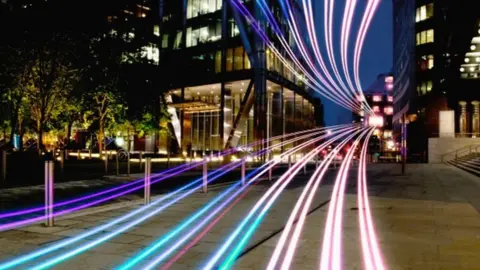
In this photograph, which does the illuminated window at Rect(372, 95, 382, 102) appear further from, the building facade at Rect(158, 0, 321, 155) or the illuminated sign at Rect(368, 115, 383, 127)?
the building facade at Rect(158, 0, 321, 155)

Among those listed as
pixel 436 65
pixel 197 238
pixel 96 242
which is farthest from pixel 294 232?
pixel 436 65

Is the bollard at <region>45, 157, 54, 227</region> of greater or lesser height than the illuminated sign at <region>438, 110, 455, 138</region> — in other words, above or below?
below

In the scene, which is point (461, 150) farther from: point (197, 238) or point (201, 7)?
point (197, 238)

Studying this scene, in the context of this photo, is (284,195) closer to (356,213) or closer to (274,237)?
(356,213)

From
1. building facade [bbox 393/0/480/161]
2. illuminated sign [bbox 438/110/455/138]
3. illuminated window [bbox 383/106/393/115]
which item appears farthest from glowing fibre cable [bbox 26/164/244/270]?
illuminated window [bbox 383/106/393/115]

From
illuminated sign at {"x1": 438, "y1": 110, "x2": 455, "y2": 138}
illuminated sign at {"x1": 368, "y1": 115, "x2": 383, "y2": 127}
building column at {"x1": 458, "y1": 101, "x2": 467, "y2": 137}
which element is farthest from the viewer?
illuminated sign at {"x1": 368, "y1": 115, "x2": 383, "y2": 127}

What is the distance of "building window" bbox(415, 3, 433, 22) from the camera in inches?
2904

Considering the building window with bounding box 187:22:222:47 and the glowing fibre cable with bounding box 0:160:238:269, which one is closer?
the glowing fibre cable with bounding box 0:160:238:269

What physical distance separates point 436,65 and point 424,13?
22.1 m

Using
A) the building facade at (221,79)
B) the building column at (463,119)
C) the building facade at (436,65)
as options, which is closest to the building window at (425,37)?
the building facade at (436,65)

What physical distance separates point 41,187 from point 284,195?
7172 mm

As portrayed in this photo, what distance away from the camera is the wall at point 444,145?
4212cm

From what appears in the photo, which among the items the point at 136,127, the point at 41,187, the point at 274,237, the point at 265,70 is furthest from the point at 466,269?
the point at 265,70

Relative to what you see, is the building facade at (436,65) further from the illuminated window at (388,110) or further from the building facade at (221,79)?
the illuminated window at (388,110)
